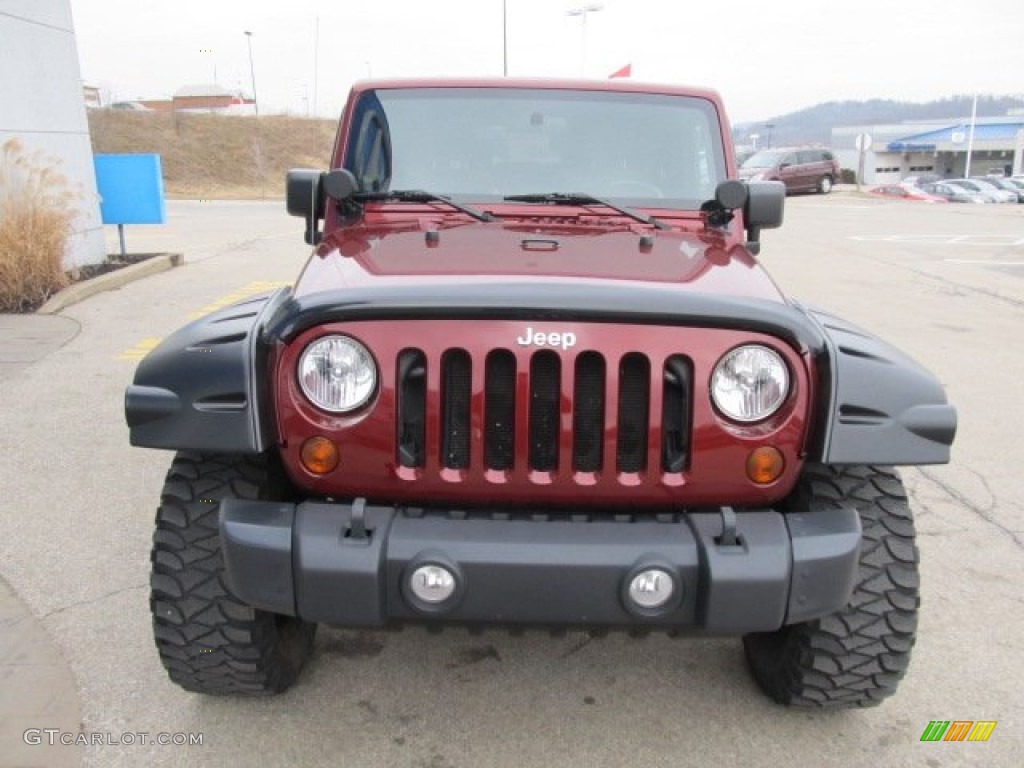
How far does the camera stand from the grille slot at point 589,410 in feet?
6.94

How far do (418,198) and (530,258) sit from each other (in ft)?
2.76

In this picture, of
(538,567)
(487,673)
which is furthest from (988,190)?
(538,567)

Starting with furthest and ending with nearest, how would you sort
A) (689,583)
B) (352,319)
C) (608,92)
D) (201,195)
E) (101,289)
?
(201,195) < (101,289) < (608,92) < (352,319) < (689,583)

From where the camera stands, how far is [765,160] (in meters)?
29.8

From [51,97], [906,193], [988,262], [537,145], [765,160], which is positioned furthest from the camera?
[906,193]

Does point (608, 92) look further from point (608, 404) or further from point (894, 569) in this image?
point (894, 569)

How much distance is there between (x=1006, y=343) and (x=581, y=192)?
563 centimetres

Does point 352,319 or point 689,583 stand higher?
point 352,319

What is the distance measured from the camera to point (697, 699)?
105 inches

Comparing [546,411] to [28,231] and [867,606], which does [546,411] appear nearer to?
[867,606]

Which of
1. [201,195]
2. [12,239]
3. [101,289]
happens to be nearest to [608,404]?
[12,239]

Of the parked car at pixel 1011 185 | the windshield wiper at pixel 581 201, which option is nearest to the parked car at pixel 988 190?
the parked car at pixel 1011 185

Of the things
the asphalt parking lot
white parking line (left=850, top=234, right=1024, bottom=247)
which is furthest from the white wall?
white parking line (left=850, top=234, right=1024, bottom=247)

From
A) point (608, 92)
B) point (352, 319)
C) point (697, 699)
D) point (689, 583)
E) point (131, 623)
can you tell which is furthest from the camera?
point (608, 92)
